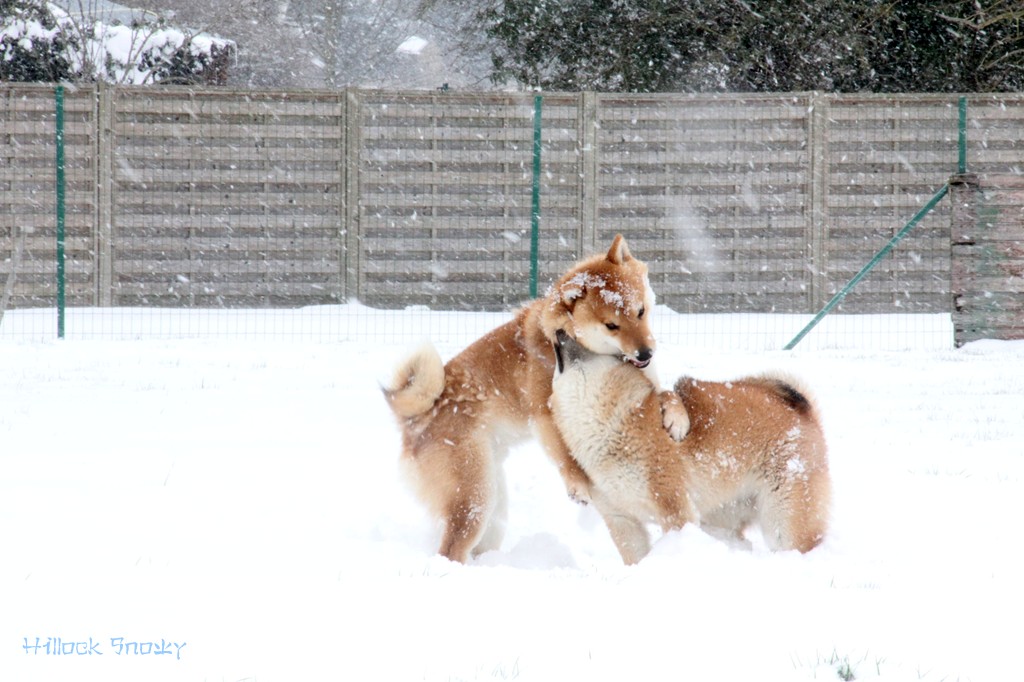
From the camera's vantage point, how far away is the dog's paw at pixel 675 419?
123 inches

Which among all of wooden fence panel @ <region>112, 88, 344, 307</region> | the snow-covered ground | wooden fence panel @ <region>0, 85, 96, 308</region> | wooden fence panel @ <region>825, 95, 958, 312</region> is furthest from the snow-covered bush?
the snow-covered ground

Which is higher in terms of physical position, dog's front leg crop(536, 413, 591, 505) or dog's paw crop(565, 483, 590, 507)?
dog's front leg crop(536, 413, 591, 505)

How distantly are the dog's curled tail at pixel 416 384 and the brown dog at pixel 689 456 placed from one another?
1.47 ft

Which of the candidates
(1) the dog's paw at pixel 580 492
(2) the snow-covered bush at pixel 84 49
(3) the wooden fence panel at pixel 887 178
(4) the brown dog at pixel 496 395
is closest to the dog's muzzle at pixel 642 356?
(4) the brown dog at pixel 496 395

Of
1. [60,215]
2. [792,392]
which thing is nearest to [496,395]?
[792,392]

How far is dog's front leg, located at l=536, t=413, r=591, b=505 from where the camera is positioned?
3.26 meters

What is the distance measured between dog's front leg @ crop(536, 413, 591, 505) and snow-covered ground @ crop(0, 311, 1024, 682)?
241 mm

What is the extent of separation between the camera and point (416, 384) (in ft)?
11.5

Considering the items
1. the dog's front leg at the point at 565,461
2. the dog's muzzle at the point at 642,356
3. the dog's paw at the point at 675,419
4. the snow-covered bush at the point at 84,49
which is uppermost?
the snow-covered bush at the point at 84,49

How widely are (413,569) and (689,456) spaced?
915mm

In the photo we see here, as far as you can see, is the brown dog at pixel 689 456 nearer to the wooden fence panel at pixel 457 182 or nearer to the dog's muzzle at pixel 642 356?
the dog's muzzle at pixel 642 356

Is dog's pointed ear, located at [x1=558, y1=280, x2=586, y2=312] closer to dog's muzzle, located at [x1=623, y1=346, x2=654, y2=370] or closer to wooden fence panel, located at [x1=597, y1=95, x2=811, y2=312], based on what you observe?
dog's muzzle, located at [x1=623, y1=346, x2=654, y2=370]

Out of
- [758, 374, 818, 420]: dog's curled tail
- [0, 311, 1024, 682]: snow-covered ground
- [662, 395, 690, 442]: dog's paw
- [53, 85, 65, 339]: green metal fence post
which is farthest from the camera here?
[53, 85, 65, 339]: green metal fence post

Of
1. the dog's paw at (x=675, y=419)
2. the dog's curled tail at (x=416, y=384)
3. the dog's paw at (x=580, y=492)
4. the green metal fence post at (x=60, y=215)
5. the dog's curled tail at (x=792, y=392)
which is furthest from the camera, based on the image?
the green metal fence post at (x=60, y=215)
